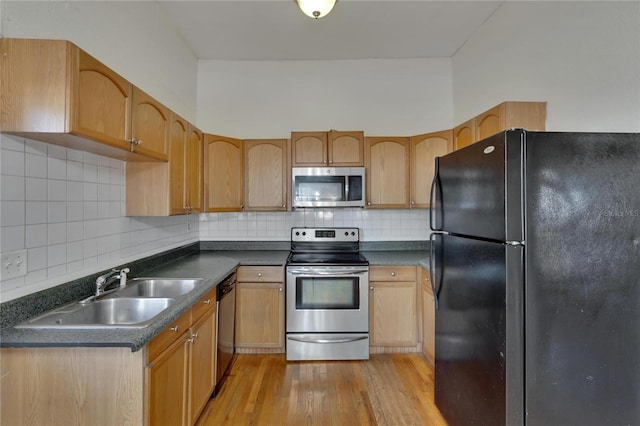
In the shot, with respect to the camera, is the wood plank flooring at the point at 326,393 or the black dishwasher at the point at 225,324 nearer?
the wood plank flooring at the point at 326,393

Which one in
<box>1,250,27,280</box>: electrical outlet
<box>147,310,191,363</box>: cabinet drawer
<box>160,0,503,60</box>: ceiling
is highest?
<box>160,0,503,60</box>: ceiling

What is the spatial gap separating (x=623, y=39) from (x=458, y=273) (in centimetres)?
142

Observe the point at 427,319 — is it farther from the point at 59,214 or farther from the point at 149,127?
the point at 59,214

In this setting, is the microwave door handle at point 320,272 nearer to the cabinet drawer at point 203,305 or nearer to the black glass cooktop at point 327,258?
the black glass cooktop at point 327,258

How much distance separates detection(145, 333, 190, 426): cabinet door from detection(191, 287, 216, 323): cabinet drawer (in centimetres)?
13

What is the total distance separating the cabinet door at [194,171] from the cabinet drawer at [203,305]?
0.75 metres

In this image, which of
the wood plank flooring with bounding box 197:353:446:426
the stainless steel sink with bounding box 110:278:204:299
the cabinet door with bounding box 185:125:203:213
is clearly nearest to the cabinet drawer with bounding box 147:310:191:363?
the stainless steel sink with bounding box 110:278:204:299

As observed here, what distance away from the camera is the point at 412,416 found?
6.33 ft

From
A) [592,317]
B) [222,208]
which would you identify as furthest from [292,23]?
[592,317]

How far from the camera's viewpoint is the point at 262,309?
2648 mm

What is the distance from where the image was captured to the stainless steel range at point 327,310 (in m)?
2.58

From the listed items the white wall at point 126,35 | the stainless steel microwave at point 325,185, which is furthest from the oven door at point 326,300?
the white wall at point 126,35

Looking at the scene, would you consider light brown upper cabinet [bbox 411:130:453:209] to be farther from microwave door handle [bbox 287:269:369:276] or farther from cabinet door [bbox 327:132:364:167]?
microwave door handle [bbox 287:269:369:276]

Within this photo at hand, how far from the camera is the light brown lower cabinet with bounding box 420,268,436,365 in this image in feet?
8.03
